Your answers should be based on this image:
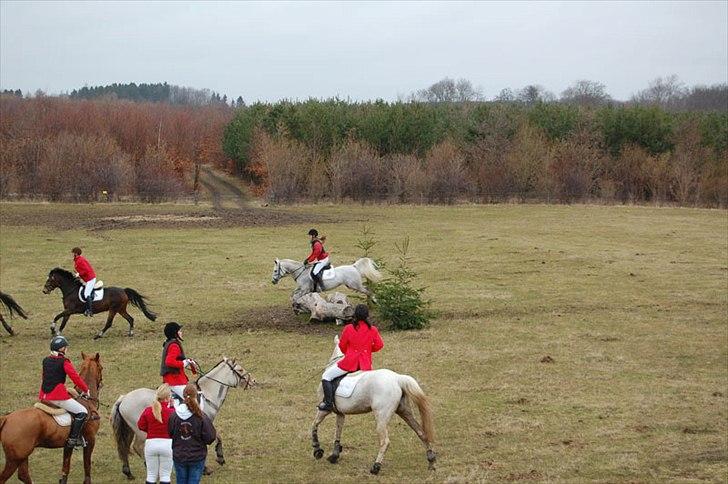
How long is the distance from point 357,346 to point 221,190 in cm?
6677

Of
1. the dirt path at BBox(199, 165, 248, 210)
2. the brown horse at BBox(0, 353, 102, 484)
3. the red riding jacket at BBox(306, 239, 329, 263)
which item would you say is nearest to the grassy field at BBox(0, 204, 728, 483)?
the brown horse at BBox(0, 353, 102, 484)

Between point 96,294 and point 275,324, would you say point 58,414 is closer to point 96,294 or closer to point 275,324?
point 96,294

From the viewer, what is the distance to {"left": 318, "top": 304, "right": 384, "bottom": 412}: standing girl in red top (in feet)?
44.7

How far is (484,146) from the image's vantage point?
7194 cm

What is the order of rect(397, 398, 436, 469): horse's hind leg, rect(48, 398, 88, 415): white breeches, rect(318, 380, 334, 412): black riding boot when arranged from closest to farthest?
rect(48, 398, 88, 415): white breeches, rect(397, 398, 436, 469): horse's hind leg, rect(318, 380, 334, 412): black riding boot

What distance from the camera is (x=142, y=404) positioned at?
41.4 feet

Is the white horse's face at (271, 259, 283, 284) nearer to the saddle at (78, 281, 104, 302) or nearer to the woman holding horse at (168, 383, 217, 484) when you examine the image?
the saddle at (78, 281, 104, 302)

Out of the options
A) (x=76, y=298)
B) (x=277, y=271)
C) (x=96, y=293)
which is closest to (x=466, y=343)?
(x=277, y=271)

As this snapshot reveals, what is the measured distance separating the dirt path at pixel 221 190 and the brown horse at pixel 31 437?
44332 mm

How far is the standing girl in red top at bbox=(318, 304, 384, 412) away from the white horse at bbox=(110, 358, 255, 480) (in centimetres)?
132

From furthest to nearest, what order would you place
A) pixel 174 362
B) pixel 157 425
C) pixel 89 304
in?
pixel 89 304 < pixel 174 362 < pixel 157 425

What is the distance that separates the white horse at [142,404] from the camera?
41.4 ft

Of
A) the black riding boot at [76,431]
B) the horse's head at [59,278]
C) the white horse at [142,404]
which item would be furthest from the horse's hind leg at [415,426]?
the horse's head at [59,278]

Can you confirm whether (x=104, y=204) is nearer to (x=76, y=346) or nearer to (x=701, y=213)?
(x=76, y=346)
